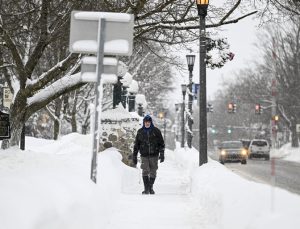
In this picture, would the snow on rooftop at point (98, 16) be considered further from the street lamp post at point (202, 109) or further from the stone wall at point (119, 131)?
the stone wall at point (119, 131)

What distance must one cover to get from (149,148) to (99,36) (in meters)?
5.13

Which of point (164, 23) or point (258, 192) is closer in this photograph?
point (258, 192)

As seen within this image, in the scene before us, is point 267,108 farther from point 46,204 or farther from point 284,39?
point 46,204

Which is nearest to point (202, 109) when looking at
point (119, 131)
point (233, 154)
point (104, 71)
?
point (119, 131)

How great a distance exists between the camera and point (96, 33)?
22.8 feet

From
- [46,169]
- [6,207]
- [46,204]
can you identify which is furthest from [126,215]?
[6,207]

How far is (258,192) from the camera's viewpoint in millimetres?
5910

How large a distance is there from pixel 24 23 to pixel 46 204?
7.01 meters

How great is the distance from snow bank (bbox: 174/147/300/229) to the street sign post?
6.07 ft

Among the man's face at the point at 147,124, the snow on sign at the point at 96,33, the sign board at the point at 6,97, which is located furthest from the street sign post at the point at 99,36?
the sign board at the point at 6,97

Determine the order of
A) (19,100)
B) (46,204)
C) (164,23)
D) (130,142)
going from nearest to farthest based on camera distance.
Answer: (46,204) → (19,100) → (164,23) → (130,142)

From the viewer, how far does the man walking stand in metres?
11.6

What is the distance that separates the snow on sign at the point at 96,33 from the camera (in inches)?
270

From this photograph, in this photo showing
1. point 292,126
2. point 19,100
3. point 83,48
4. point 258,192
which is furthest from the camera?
point 292,126
